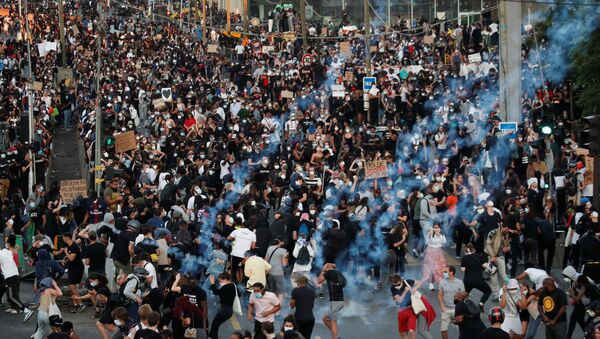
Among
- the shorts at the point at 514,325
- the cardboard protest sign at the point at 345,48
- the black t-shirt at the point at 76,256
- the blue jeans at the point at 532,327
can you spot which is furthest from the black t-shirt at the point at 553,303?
the cardboard protest sign at the point at 345,48

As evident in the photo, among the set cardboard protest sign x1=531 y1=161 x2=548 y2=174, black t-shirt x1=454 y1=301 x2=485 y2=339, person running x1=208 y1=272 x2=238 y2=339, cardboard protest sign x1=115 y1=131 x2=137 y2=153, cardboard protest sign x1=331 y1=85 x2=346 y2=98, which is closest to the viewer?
black t-shirt x1=454 y1=301 x2=485 y2=339

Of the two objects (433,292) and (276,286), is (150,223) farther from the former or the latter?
(433,292)

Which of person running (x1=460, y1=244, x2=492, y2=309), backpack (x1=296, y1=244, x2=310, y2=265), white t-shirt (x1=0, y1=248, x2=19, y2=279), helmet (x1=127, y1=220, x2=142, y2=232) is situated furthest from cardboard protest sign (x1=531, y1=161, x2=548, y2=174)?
white t-shirt (x1=0, y1=248, x2=19, y2=279)

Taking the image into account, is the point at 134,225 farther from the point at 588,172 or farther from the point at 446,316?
the point at 588,172

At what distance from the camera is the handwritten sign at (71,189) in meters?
25.3

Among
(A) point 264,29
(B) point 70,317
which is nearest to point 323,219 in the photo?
(B) point 70,317

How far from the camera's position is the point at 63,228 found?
23141mm

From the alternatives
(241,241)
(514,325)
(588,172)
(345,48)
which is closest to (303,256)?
(241,241)

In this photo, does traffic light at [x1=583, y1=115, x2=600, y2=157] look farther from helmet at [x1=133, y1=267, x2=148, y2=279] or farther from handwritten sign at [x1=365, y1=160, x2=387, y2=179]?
handwritten sign at [x1=365, y1=160, x2=387, y2=179]

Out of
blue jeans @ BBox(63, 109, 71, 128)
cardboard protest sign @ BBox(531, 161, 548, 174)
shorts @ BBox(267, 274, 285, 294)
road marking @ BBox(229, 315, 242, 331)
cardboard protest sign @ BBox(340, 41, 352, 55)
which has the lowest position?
road marking @ BBox(229, 315, 242, 331)

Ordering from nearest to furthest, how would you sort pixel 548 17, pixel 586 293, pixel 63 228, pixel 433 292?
pixel 586 293
pixel 433 292
pixel 63 228
pixel 548 17

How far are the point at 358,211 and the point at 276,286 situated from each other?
3.67 metres

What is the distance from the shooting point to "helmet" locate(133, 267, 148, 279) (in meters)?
17.9

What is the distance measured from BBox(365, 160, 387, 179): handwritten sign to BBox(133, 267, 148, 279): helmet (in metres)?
8.73
